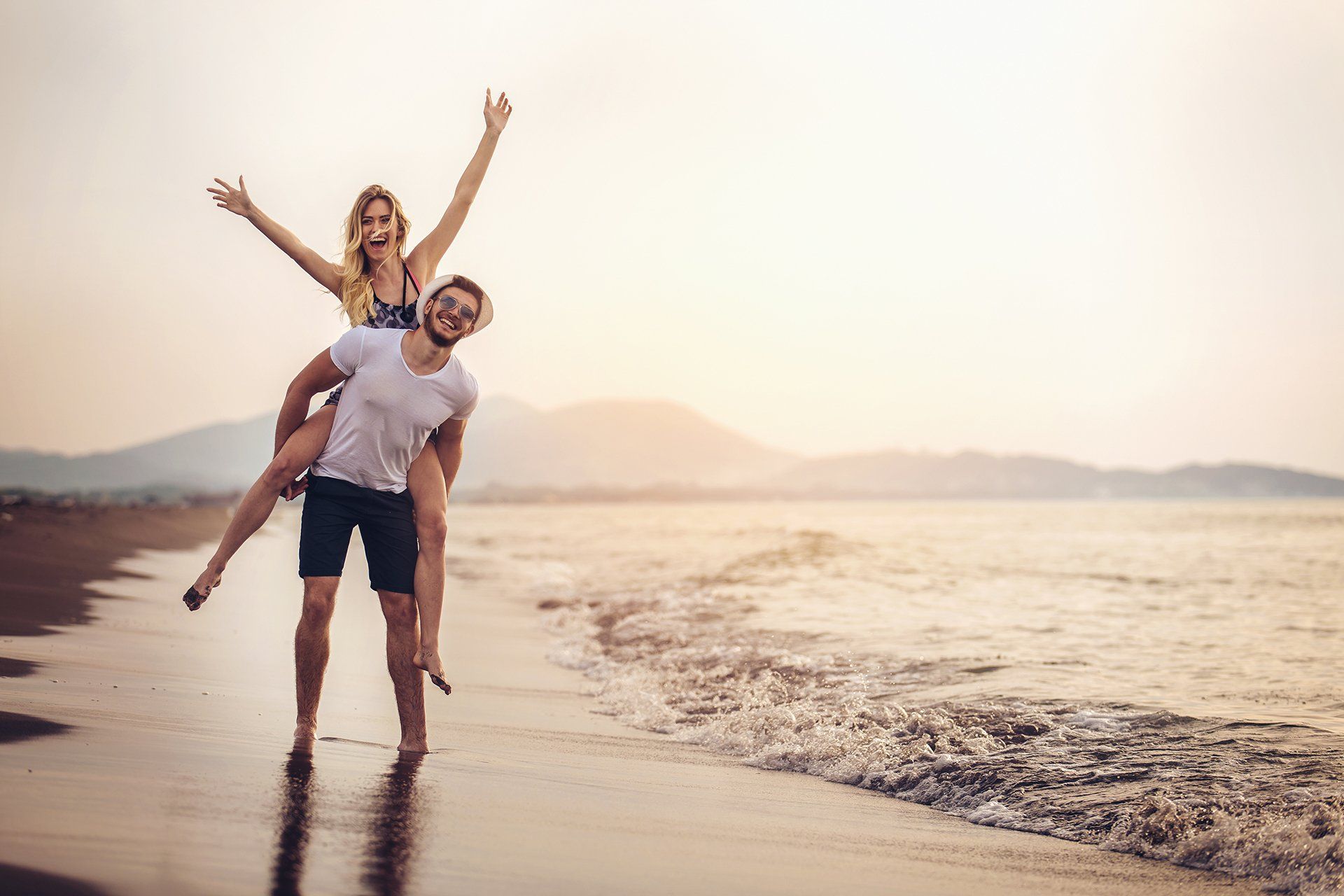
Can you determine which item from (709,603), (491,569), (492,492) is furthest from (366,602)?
(492,492)

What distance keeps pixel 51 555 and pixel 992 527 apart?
31518 millimetres

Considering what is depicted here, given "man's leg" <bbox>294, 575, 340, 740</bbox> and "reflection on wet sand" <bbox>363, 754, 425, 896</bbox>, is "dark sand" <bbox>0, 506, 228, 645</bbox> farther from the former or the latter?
"reflection on wet sand" <bbox>363, 754, 425, 896</bbox>

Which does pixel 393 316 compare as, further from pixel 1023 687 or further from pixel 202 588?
pixel 1023 687

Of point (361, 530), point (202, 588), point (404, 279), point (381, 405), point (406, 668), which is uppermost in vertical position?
point (404, 279)

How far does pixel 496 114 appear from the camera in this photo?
4.78m

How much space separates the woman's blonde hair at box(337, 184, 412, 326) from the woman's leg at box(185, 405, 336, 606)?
1.25ft

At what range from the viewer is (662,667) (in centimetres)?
765

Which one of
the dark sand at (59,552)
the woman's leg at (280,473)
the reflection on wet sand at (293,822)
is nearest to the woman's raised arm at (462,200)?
the woman's leg at (280,473)

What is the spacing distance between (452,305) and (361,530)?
97 cm

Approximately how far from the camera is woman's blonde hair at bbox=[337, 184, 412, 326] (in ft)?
13.7

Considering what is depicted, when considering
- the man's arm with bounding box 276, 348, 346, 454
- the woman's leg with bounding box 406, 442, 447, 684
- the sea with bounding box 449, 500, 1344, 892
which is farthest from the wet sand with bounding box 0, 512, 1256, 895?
the man's arm with bounding box 276, 348, 346, 454

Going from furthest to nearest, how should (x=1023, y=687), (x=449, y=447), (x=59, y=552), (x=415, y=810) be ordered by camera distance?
(x=59, y=552)
(x=1023, y=687)
(x=449, y=447)
(x=415, y=810)

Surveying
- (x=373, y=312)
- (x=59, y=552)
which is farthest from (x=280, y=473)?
(x=59, y=552)

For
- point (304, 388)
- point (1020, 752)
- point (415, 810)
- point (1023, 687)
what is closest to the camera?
point (415, 810)
